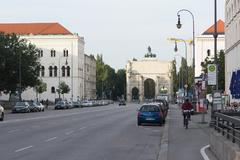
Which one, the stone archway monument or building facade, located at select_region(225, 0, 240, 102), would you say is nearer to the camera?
building facade, located at select_region(225, 0, 240, 102)

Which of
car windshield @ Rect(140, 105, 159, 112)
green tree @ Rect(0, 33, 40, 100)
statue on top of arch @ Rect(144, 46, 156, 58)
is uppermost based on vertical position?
statue on top of arch @ Rect(144, 46, 156, 58)

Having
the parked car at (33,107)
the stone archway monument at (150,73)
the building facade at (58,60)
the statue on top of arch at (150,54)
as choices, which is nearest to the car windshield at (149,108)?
the parked car at (33,107)

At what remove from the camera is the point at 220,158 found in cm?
1620

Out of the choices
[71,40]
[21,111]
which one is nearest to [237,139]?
[21,111]

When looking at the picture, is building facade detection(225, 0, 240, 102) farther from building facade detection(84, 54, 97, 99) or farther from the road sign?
building facade detection(84, 54, 97, 99)

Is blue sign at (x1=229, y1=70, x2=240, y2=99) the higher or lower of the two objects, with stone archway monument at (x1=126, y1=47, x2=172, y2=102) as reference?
lower

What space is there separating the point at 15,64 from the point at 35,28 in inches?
3130

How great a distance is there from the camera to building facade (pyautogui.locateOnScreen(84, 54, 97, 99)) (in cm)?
17838

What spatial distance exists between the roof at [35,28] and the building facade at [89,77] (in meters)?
13.8

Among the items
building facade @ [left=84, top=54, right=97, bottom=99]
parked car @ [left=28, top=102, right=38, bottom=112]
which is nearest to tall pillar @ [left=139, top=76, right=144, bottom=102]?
building facade @ [left=84, top=54, right=97, bottom=99]

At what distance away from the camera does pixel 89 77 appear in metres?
185

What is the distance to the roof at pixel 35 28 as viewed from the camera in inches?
6594

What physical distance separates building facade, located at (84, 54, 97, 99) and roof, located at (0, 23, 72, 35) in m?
13.8

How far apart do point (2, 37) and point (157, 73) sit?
9447cm
